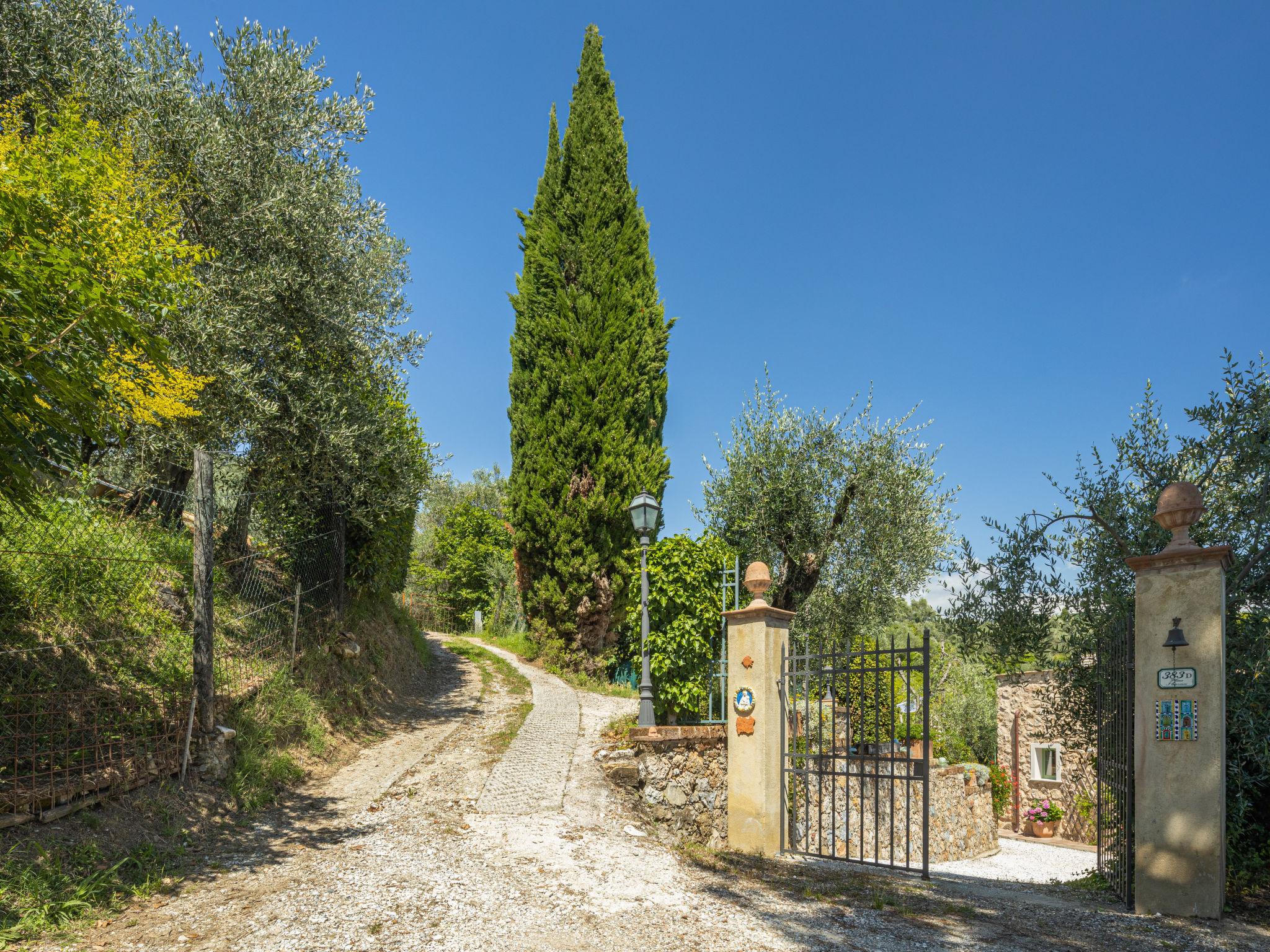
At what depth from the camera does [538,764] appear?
8844mm

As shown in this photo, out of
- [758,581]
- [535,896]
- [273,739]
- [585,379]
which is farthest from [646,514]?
[585,379]

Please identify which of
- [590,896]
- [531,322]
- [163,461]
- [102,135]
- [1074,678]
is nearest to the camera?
[590,896]

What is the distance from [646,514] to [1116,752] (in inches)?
208

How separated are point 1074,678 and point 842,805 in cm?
516

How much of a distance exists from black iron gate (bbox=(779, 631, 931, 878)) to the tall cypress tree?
16.9ft

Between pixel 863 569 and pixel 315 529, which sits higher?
pixel 315 529

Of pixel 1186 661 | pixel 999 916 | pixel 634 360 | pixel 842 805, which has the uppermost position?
pixel 634 360

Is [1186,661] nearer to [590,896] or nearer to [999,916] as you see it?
[999,916]

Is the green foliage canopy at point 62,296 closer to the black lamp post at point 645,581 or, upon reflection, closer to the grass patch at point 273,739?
the grass patch at point 273,739

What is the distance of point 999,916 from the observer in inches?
213

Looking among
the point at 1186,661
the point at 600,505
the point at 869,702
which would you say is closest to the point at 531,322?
the point at 600,505

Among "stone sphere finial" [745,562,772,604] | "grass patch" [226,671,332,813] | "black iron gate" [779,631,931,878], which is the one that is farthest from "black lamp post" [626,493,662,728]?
"grass patch" [226,671,332,813]

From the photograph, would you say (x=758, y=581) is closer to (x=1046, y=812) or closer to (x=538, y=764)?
(x=538, y=764)

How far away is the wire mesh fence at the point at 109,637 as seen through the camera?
5449mm
